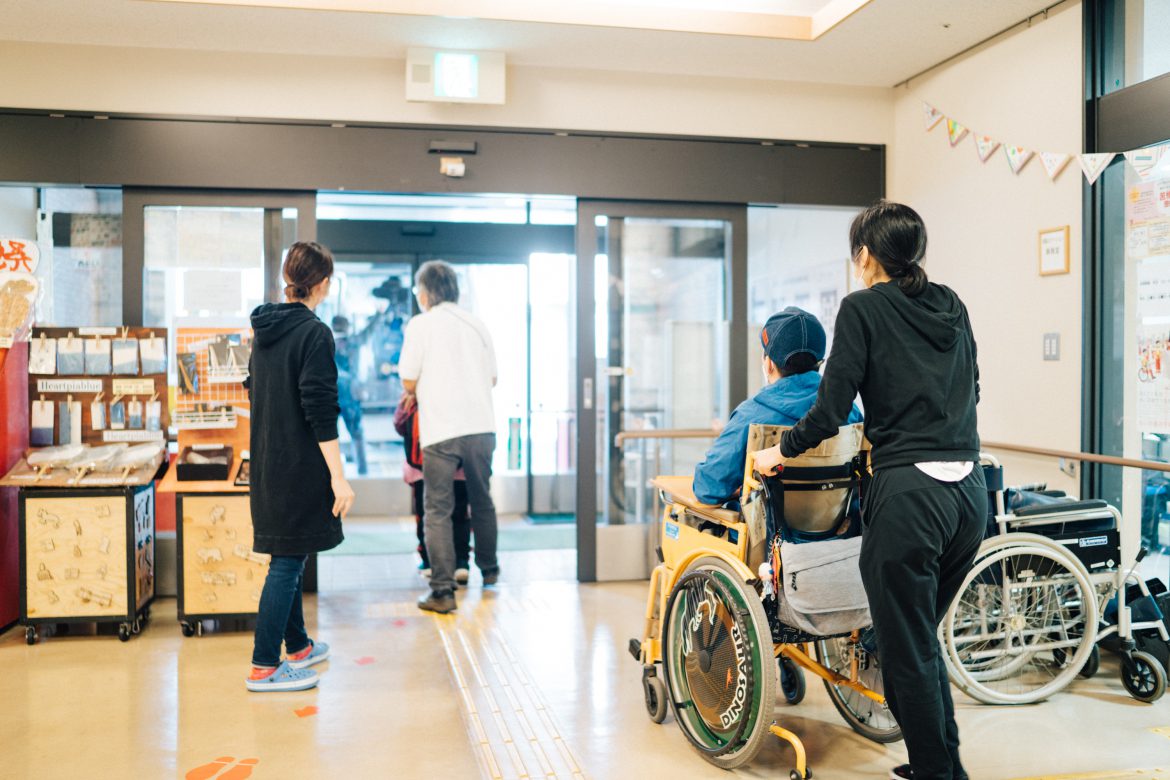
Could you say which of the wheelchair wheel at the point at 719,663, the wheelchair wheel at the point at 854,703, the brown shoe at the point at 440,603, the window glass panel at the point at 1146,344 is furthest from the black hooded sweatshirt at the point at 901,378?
the brown shoe at the point at 440,603

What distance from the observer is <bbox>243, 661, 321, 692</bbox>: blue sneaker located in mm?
3271

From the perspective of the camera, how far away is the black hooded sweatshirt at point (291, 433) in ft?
10.3

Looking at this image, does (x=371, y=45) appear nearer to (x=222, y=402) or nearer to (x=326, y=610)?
(x=222, y=402)

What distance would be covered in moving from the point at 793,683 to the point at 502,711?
0.98 m

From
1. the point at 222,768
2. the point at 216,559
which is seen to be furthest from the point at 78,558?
the point at 222,768

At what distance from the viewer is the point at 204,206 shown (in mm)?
4613

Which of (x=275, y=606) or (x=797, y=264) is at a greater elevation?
(x=797, y=264)

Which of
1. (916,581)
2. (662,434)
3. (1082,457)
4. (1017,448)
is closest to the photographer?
(916,581)

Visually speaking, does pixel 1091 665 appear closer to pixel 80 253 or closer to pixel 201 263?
pixel 201 263

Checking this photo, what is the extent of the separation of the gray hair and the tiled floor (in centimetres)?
152

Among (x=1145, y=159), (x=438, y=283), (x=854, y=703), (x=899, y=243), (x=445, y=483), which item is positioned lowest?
(x=854, y=703)

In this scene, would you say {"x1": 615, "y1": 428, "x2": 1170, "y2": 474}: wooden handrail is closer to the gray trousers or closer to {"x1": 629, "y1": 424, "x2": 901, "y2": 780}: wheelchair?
the gray trousers

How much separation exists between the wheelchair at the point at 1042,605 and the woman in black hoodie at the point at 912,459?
1.00 m

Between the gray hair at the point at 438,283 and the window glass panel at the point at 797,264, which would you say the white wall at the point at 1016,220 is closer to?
the window glass panel at the point at 797,264
